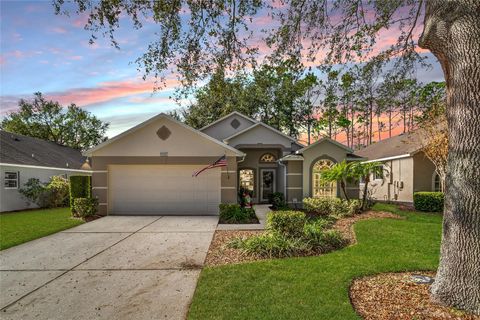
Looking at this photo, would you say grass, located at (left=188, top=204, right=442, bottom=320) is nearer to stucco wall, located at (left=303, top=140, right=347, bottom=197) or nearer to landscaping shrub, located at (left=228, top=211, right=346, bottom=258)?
landscaping shrub, located at (left=228, top=211, right=346, bottom=258)

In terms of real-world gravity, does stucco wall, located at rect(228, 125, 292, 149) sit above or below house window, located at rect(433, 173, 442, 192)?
above

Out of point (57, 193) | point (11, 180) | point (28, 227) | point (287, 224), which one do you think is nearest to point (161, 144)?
point (28, 227)

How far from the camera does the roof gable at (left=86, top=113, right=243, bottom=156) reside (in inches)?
592

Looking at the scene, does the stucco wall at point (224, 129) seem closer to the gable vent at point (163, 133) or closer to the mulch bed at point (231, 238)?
the gable vent at point (163, 133)

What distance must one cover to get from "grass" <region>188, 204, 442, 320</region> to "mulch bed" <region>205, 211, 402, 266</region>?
0.54m

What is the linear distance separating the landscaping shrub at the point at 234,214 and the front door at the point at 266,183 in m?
7.02

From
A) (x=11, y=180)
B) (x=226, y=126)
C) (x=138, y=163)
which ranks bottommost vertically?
(x=11, y=180)

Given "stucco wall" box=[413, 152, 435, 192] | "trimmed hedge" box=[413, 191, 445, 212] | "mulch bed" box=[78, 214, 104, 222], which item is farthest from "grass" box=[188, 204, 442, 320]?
"stucco wall" box=[413, 152, 435, 192]

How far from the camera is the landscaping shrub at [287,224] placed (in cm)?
912

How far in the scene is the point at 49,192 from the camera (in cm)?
1986

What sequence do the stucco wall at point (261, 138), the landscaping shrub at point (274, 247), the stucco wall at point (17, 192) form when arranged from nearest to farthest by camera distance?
1. the landscaping shrub at point (274, 247)
2. the stucco wall at point (17, 192)
3. the stucco wall at point (261, 138)

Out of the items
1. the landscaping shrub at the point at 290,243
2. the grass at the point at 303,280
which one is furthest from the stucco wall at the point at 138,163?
the grass at the point at 303,280

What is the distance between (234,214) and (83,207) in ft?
22.7

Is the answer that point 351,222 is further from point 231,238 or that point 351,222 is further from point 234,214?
point 231,238
